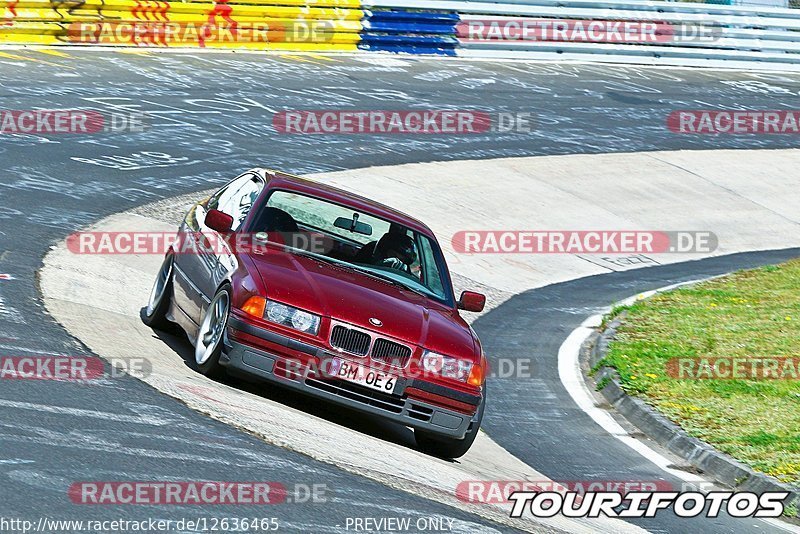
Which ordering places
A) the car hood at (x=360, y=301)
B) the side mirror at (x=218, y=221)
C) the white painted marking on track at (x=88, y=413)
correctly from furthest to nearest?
the side mirror at (x=218, y=221), the car hood at (x=360, y=301), the white painted marking on track at (x=88, y=413)

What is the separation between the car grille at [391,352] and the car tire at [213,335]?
3.23ft

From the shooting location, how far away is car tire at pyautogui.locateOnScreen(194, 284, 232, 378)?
8398mm

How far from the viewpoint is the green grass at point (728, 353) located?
975cm

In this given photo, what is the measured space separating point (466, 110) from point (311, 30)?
431 cm

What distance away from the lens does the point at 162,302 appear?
1000 centimetres

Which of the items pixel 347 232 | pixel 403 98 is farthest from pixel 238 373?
pixel 403 98

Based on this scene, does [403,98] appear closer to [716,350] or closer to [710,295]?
[710,295]
